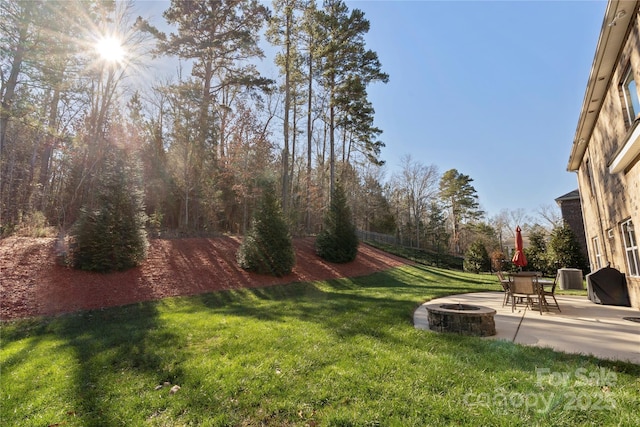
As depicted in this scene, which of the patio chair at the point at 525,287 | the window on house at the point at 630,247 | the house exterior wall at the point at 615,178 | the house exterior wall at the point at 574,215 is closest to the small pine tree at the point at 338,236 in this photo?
the patio chair at the point at 525,287

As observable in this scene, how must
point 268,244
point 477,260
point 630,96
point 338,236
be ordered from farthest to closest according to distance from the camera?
1. point 477,260
2. point 338,236
3. point 268,244
4. point 630,96

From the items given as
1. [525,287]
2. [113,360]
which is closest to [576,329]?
[525,287]

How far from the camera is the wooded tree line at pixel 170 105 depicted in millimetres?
→ 9523

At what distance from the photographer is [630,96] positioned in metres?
5.71

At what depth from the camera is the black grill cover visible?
259 inches

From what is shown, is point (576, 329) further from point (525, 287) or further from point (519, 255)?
point (519, 255)

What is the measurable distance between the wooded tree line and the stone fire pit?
9.35 meters

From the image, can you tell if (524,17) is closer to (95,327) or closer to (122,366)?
(122,366)

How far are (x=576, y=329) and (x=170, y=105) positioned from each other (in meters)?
19.4

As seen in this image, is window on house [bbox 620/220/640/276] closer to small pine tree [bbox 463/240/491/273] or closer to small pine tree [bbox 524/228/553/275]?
small pine tree [bbox 524/228/553/275]

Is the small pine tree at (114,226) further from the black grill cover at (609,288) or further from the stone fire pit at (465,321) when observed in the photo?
the black grill cover at (609,288)

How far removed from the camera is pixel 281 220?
11.1 meters

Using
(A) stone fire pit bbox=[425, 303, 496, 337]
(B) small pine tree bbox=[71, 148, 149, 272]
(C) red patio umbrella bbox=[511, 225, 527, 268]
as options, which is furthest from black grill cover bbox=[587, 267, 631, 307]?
(B) small pine tree bbox=[71, 148, 149, 272]

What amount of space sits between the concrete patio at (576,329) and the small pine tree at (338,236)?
7.82 m
